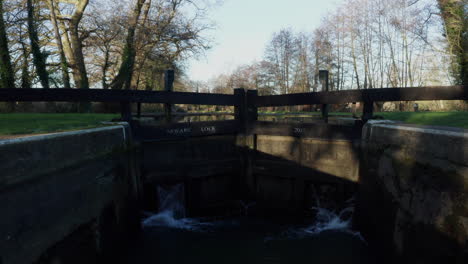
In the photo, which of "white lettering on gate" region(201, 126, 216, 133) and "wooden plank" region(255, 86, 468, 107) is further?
"white lettering on gate" region(201, 126, 216, 133)

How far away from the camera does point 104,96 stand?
17.8 feet

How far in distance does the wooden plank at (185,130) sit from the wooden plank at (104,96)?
0.58m

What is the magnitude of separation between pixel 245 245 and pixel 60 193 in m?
3.64

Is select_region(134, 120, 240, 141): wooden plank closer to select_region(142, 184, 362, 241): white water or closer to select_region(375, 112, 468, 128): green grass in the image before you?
select_region(142, 184, 362, 241): white water

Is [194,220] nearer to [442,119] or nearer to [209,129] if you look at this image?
[209,129]

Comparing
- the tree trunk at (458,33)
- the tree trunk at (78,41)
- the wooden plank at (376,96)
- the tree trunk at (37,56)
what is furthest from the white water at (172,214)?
the tree trunk at (458,33)

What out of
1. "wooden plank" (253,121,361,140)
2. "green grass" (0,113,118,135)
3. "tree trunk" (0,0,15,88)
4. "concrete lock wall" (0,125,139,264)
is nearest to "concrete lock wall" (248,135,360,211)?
"wooden plank" (253,121,361,140)

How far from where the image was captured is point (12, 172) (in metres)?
2.68

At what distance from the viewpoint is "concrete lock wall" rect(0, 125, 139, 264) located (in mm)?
2682

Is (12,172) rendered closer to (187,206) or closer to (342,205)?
(187,206)

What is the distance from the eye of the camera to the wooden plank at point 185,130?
6031 millimetres

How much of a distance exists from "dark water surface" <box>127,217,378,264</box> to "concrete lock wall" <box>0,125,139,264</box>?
36.5 inches

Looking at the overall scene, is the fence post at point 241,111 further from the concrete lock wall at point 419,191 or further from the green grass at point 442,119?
the green grass at point 442,119

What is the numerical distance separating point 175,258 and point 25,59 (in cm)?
1395
